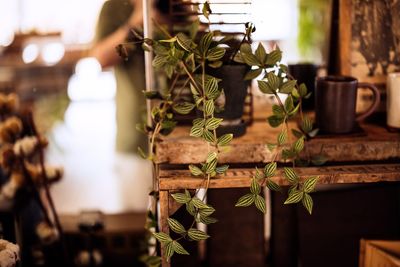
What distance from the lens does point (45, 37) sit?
5.48 m

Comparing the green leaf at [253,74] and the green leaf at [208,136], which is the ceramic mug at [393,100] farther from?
the green leaf at [208,136]

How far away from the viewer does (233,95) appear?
154 cm

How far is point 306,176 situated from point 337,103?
295mm

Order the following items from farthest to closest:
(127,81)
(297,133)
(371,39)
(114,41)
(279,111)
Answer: (127,81) → (114,41) → (371,39) → (297,133) → (279,111)

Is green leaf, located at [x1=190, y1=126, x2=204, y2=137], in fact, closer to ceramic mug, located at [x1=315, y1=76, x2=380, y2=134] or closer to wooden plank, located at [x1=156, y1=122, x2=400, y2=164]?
wooden plank, located at [x1=156, y1=122, x2=400, y2=164]

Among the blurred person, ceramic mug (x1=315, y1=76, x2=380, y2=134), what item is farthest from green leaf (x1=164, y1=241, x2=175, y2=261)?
the blurred person

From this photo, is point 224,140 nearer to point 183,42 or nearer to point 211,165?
point 211,165

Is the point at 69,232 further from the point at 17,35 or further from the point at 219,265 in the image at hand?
the point at 17,35

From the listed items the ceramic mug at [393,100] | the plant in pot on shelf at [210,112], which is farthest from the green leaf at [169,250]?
the ceramic mug at [393,100]

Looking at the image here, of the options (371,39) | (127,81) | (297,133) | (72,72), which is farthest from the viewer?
(72,72)

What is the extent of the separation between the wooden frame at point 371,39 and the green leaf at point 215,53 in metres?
0.67

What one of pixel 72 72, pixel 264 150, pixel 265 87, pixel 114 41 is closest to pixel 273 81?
pixel 265 87

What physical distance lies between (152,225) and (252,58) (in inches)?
27.3

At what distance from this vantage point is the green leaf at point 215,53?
52.9 inches
